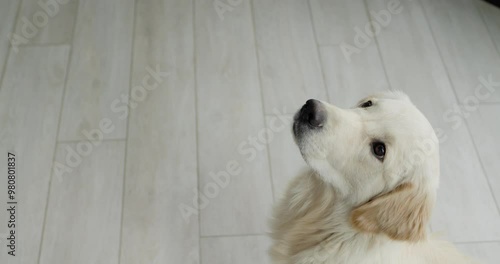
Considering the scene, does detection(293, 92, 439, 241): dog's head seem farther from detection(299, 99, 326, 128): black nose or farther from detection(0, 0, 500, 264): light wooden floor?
detection(0, 0, 500, 264): light wooden floor

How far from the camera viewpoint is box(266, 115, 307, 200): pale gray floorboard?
1.78m

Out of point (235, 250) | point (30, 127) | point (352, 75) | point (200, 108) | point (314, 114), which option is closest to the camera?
point (314, 114)

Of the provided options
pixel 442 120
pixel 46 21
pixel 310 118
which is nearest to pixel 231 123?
Result: pixel 310 118

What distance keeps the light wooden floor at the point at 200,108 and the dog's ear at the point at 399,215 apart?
69 centimetres

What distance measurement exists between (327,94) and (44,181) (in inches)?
52.6

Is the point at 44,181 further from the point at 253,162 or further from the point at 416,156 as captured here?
the point at 416,156

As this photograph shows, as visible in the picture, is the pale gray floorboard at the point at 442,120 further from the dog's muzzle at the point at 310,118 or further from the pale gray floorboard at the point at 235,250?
the dog's muzzle at the point at 310,118

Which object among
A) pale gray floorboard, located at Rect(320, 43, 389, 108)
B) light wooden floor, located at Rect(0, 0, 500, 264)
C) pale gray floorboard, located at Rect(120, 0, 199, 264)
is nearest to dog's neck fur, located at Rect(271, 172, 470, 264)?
light wooden floor, located at Rect(0, 0, 500, 264)

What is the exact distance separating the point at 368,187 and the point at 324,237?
0.20 m

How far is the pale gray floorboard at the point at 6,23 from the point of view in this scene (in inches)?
79.7

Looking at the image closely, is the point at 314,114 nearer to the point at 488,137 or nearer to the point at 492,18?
the point at 488,137

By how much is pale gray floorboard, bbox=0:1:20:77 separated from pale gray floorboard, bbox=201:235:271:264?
1317 mm

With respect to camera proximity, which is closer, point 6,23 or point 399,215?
point 399,215

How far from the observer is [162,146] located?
72.1 inches
